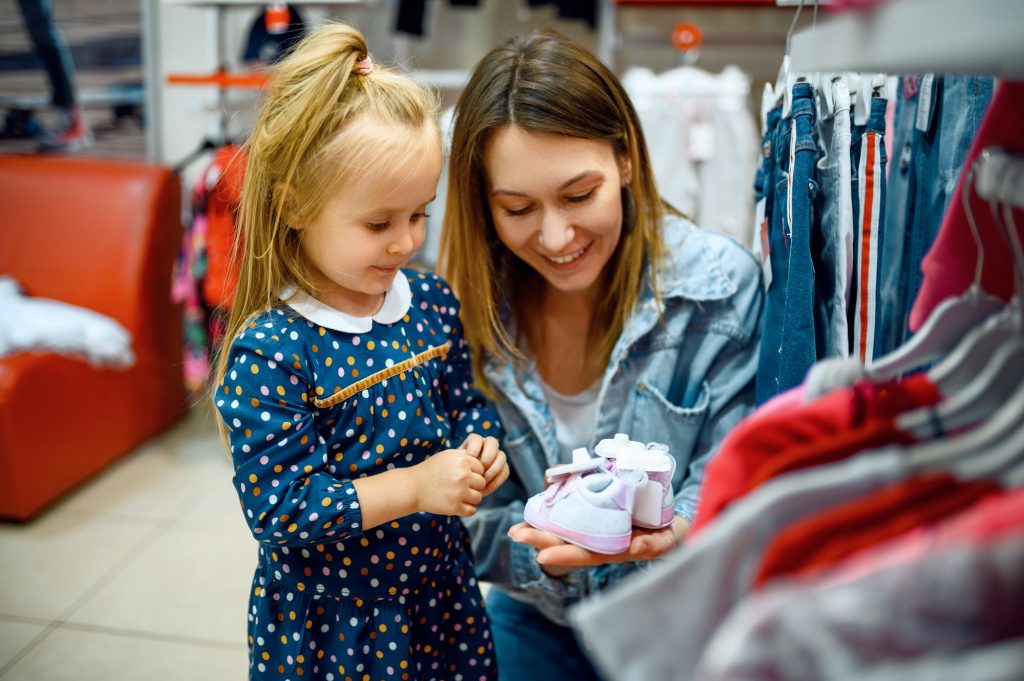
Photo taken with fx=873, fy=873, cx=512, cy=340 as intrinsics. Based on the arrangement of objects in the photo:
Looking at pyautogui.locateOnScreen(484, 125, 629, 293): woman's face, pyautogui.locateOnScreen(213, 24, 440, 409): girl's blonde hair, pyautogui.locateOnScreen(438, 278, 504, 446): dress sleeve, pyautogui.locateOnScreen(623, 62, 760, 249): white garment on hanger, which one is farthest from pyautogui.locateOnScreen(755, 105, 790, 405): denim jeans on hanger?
pyautogui.locateOnScreen(623, 62, 760, 249): white garment on hanger

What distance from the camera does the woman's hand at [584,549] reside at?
38.7 inches

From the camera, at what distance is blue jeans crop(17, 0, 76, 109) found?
143 inches

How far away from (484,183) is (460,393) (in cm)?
31

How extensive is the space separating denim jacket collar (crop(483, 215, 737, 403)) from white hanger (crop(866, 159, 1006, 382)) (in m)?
0.63

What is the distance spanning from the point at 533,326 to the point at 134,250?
2.02 metres

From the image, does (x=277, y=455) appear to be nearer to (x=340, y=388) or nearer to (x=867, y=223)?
(x=340, y=388)

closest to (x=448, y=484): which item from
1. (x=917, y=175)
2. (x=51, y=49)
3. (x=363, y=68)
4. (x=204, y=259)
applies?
(x=363, y=68)

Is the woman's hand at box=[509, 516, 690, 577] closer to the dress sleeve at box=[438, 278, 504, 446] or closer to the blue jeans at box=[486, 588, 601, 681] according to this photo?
the dress sleeve at box=[438, 278, 504, 446]

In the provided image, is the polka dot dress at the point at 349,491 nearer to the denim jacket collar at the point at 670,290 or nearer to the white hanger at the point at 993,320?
the denim jacket collar at the point at 670,290

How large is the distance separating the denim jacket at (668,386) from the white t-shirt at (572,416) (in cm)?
3

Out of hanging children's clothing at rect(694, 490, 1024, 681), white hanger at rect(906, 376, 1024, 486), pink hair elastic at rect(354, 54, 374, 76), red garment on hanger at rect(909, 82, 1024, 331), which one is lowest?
hanging children's clothing at rect(694, 490, 1024, 681)

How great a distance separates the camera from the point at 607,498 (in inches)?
38.2

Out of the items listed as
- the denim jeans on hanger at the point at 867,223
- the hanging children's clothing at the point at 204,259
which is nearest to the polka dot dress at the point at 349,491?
the denim jeans on hanger at the point at 867,223

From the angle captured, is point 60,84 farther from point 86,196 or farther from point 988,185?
point 988,185
